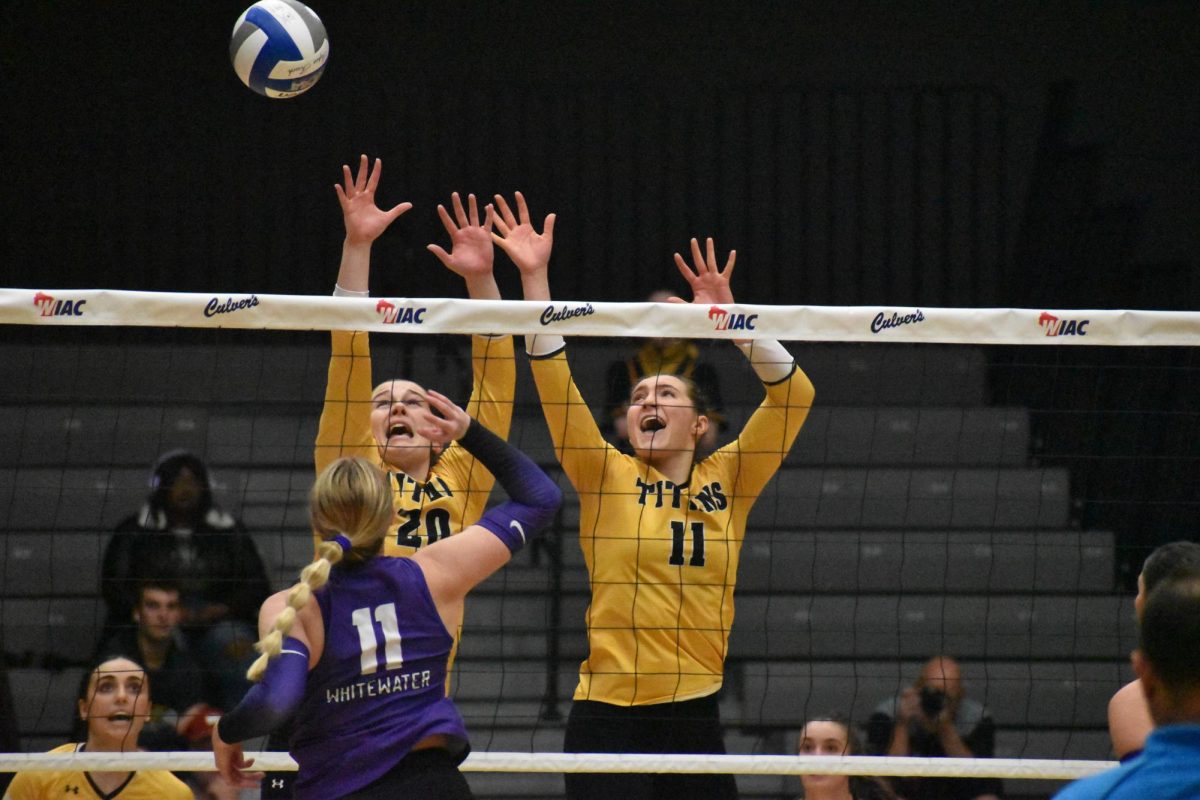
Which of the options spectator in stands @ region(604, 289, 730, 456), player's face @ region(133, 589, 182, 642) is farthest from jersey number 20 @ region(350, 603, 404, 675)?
spectator in stands @ region(604, 289, 730, 456)

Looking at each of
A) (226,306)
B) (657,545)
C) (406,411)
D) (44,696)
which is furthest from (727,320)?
(44,696)

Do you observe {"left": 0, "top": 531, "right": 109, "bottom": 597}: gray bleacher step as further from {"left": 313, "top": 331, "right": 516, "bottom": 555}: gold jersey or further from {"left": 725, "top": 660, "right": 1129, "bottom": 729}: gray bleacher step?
{"left": 313, "top": 331, "right": 516, "bottom": 555}: gold jersey

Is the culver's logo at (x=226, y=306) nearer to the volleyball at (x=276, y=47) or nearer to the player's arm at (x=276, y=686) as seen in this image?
the volleyball at (x=276, y=47)

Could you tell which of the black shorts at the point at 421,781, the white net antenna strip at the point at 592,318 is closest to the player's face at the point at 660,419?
the white net antenna strip at the point at 592,318

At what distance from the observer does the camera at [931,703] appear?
7082 millimetres

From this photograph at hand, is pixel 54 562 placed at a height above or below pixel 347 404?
below

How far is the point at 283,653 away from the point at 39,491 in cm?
694

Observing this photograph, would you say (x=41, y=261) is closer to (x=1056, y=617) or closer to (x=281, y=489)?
(x=281, y=489)

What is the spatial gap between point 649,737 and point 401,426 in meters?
1.38

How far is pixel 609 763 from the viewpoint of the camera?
501 cm

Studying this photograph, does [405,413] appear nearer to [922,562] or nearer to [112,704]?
[112,704]

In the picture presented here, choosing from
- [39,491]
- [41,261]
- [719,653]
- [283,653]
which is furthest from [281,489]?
[283,653]

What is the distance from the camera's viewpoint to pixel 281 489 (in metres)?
9.20

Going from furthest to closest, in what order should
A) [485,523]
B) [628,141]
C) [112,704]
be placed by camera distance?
[628,141] → [112,704] → [485,523]
